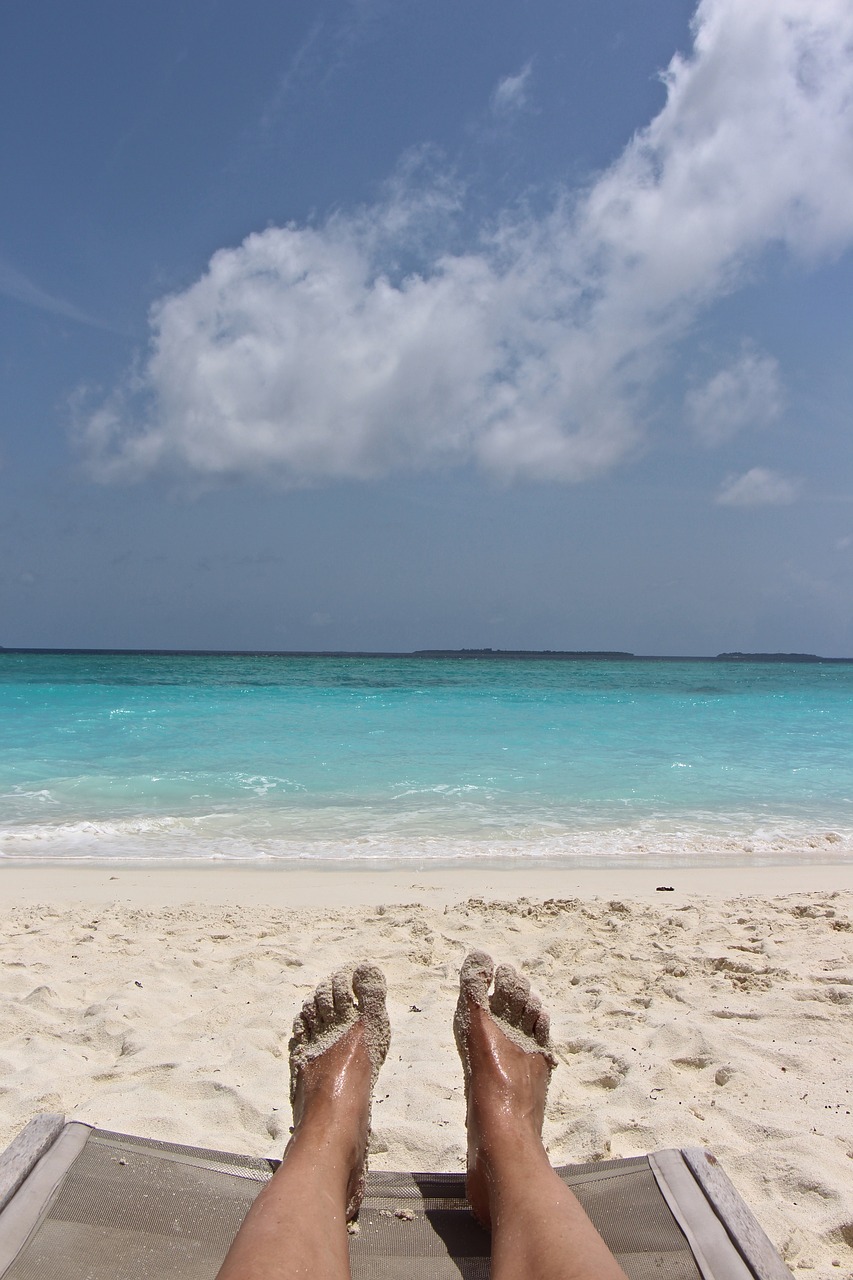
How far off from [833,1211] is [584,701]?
20.1 metres

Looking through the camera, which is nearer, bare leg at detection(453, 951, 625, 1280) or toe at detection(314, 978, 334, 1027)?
bare leg at detection(453, 951, 625, 1280)

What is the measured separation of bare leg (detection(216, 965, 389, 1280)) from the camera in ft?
5.03

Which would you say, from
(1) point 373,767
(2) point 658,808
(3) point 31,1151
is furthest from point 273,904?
(1) point 373,767

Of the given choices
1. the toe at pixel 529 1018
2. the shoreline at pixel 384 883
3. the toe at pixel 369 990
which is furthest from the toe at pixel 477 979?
the shoreline at pixel 384 883

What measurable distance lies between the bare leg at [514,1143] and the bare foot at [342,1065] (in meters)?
0.27

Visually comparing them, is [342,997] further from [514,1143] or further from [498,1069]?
[514,1143]

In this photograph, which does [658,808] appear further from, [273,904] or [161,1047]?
[161,1047]

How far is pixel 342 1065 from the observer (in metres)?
2.19

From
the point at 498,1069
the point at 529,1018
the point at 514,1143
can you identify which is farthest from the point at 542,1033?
the point at 514,1143

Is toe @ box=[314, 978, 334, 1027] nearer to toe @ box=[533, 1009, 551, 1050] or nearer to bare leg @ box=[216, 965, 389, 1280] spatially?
bare leg @ box=[216, 965, 389, 1280]

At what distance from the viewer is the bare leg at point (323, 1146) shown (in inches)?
60.4

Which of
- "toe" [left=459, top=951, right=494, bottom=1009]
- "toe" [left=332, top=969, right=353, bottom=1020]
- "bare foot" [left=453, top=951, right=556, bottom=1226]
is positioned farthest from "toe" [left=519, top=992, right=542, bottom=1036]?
"toe" [left=332, top=969, right=353, bottom=1020]

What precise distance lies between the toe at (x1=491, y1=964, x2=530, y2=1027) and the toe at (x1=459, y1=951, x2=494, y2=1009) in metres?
0.04

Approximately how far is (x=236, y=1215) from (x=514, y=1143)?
68 centimetres
